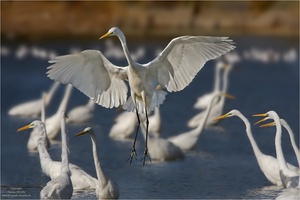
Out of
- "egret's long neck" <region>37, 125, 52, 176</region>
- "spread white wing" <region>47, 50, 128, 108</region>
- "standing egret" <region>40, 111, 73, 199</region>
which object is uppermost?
"spread white wing" <region>47, 50, 128, 108</region>

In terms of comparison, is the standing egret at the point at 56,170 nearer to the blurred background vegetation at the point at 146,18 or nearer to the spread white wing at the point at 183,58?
the spread white wing at the point at 183,58

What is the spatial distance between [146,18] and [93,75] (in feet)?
60.4

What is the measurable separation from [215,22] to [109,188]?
18.4 metres

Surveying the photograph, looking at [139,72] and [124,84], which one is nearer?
[139,72]

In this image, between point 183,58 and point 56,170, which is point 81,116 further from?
point 183,58

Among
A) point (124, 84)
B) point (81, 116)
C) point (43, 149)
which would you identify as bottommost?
point (43, 149)

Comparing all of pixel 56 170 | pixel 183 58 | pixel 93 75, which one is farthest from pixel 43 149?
pixel 183 58

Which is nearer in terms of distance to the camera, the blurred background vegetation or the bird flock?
the bird flock

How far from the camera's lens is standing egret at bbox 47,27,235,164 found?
6238 millimetres

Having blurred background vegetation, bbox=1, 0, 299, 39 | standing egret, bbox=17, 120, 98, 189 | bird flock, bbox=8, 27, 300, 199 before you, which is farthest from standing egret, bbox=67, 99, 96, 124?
blurred background vegetation, bbox=1, 0, 299, 39

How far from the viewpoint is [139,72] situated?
6379 millimetres

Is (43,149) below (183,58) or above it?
below

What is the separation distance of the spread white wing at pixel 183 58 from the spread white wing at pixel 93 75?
0.28 m

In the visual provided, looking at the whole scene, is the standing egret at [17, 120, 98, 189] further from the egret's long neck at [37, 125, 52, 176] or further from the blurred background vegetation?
the blurred background vegetation
